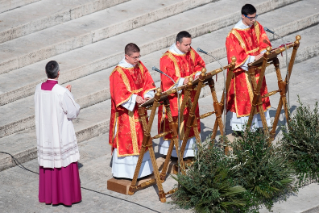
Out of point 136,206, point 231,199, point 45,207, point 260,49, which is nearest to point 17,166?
point 45,207

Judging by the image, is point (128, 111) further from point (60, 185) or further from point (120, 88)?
point (60, 185)

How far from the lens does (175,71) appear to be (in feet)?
25.8

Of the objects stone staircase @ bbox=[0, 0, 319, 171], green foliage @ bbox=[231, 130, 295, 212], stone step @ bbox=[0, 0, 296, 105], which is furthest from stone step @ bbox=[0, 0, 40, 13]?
green foliage @ bbox=[231, 130, 295, 212]

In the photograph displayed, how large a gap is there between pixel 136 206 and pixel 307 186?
6.94 ft

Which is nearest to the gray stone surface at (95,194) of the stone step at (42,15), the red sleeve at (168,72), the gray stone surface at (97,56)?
the gray stone surface at (97,56)

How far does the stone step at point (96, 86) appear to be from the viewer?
9.15 meters

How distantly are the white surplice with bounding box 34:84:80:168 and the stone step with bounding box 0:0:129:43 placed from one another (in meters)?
4.35

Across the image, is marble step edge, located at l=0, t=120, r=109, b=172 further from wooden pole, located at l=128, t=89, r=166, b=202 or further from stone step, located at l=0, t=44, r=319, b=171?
wooden pole, located at l=128, t=89, r=166, b=202

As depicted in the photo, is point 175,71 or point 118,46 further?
point 118,46

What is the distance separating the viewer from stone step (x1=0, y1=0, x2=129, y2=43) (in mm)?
11203

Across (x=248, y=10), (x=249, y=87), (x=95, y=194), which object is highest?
(x=248, y=10)

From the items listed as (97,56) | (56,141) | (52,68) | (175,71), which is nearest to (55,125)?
(56,141)

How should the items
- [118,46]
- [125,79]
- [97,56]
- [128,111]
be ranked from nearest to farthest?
[125,79] → [128,111] → [97,56] → [118,46]

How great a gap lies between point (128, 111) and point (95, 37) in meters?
3.95
